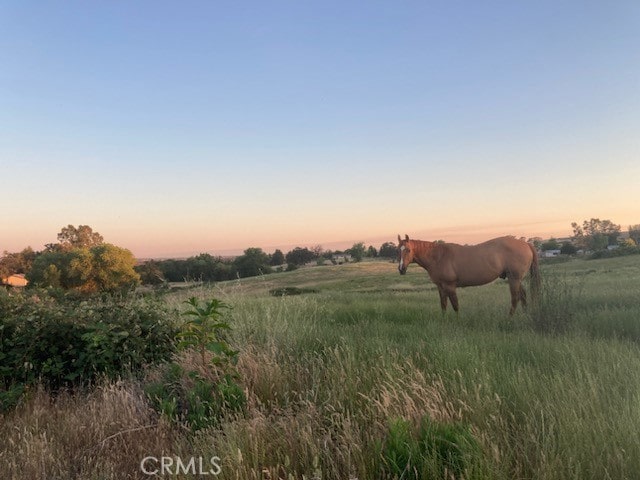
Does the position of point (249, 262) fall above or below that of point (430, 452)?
below

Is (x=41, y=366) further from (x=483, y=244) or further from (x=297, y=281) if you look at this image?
(x=297, y=281)

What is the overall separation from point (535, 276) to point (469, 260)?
148 cm

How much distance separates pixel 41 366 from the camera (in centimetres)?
522

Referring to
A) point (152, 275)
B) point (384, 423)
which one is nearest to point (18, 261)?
point (152, 275)

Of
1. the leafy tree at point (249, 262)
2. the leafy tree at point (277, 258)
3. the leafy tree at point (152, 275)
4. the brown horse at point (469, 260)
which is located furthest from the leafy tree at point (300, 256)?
the brown horse at point (469, 260)

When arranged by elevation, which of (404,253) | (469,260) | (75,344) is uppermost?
(404,253)

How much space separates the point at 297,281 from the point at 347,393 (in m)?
41.5

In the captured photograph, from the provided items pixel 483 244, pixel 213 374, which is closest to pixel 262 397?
pixel 213 374

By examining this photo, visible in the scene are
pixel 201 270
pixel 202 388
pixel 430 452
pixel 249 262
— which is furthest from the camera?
pixel 249 262

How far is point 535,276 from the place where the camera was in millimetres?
9891

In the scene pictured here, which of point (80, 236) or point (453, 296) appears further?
point (80, 236)

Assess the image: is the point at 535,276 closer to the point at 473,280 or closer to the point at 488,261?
the point at 488,261

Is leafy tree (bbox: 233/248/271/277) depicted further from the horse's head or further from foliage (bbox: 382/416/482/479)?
foliage (bbox: 382/416/482/479)

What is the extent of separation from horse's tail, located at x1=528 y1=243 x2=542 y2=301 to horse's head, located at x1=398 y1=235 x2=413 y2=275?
275cm
